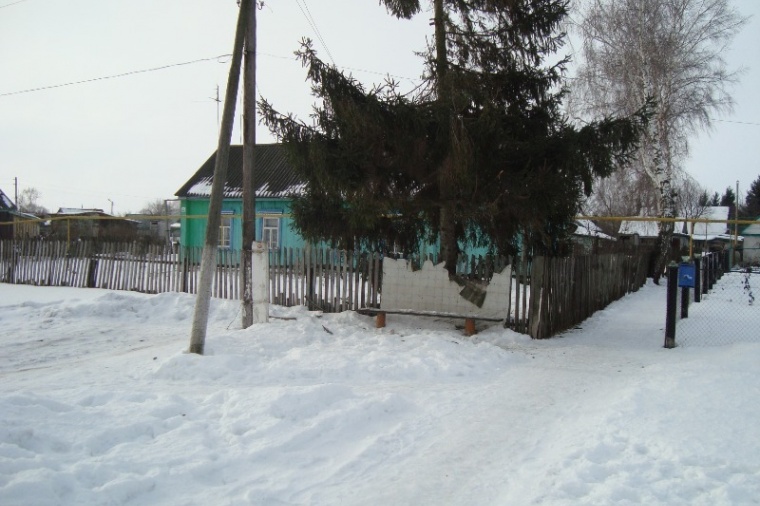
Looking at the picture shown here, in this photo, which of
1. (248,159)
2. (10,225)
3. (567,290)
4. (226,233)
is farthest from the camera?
(10,225)

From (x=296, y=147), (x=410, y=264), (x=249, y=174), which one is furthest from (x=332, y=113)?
(x=410, y=264)

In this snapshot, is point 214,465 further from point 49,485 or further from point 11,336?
point 11,336

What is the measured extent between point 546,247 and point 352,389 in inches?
222

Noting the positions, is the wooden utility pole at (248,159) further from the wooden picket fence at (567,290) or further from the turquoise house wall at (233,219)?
the turquoise house wall at (233,219)

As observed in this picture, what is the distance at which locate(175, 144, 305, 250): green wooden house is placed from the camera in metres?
25.6

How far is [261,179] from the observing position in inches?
1076

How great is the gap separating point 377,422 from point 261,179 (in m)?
23.4

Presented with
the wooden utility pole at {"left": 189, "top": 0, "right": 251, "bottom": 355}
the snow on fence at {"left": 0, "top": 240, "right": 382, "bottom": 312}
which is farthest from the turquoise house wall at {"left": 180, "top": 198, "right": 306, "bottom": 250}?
the wooden utility pole at {"left": 189, "top": 0, "right": 251, "bottom": 355}

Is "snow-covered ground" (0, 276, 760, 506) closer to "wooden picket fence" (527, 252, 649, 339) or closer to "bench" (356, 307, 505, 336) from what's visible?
"bench" (356, 307, 505, 336)

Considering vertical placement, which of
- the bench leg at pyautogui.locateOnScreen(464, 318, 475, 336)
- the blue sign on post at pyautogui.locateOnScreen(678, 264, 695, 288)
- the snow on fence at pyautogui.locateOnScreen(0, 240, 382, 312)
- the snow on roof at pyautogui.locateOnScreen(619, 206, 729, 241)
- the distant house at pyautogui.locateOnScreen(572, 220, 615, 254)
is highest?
the snow on roof at pyautogui.locateOnScreen(619, 206, 729, 241)

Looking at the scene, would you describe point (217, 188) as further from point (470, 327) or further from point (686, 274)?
point (686, 274)

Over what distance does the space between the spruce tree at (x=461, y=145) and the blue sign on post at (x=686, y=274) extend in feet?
6.04

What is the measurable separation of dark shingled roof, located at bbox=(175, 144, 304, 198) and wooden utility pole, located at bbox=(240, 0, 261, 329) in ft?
50.3

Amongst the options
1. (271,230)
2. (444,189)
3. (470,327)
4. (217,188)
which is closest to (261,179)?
(271,230)
